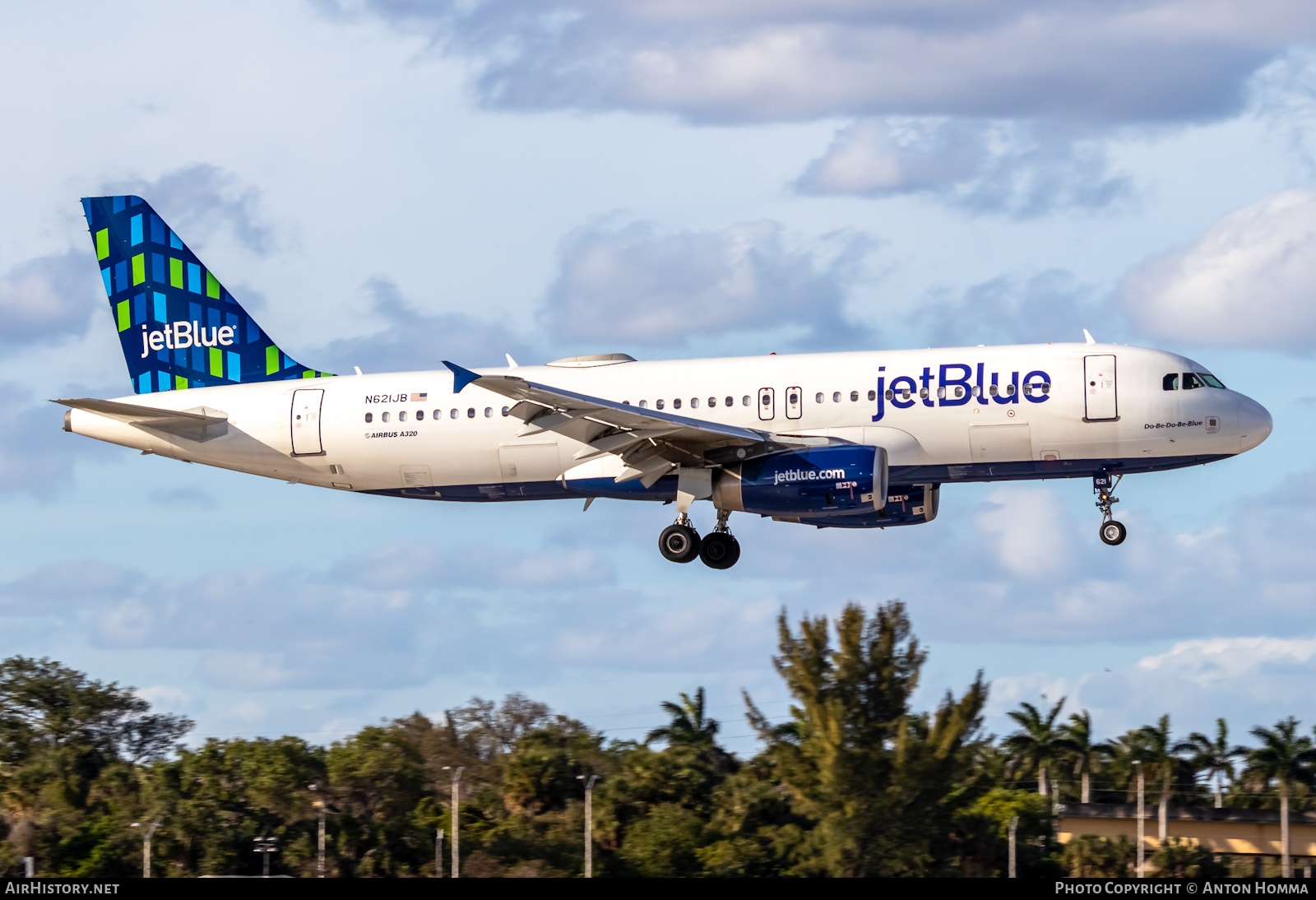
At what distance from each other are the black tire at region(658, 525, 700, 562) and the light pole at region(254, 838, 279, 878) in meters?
25.0

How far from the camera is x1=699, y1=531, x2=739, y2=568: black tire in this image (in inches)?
1815

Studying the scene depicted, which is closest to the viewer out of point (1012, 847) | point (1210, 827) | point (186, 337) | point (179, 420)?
point (179, 420)

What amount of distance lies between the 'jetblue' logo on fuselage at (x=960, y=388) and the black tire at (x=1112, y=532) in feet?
13.8

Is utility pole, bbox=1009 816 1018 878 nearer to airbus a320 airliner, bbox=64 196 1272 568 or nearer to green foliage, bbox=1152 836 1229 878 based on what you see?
green foliage, bbox=1152 836 1229 878

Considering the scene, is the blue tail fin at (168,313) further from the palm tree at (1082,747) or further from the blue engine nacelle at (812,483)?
the palm tree at (1082,747)

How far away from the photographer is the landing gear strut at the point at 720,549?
151 feet

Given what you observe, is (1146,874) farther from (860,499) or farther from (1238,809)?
(860,499)

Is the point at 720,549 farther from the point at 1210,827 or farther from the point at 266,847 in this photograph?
the point at 1210,827

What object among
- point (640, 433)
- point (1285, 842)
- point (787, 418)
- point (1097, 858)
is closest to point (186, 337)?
point (640, 433)

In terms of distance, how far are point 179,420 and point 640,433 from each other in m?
14.1

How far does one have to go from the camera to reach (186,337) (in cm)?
5131

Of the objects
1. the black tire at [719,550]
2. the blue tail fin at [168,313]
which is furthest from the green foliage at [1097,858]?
the blue tail fin at [168,313]

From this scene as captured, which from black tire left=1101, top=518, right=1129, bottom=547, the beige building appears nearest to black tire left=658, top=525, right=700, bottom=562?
black tire left=1101, top=518, right=1129, bottom=547

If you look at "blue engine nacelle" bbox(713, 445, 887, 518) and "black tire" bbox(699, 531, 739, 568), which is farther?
"black tire" bbox(699, 531, 739, 568)
